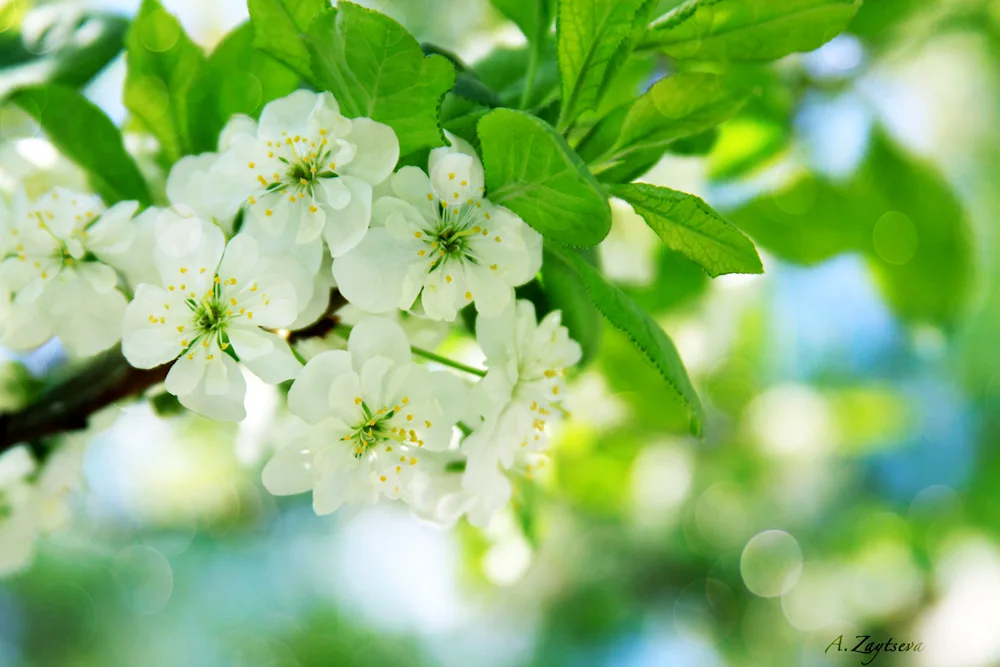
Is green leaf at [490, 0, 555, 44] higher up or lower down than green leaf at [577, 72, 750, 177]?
higher up

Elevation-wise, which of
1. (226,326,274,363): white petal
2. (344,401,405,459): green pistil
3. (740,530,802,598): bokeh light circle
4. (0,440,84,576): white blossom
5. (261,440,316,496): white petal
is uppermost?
(226,326,274,363): white petal

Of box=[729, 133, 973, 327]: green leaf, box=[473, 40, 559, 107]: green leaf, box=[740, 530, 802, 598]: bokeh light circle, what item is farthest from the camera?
box=[740, 530, 802, 598]: bokeh light circle

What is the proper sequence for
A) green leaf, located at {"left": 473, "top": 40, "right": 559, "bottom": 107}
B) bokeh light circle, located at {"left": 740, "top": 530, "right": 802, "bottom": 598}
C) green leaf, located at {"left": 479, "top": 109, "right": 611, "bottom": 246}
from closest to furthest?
green leaf, located at {"left": 479, "top": 109, "right": 611, "bottom": 246} → green leaf, located at {"left": 473, "top": 40, "right": 559, "bottom": 107} → bokeh light circle, located at {"left": 740, "top": 530, "right": 802, "bottom": 598}

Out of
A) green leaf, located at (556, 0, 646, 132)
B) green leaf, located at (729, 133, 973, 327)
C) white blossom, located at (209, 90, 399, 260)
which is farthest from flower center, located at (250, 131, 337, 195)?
green leaf, located at (729, 133, 973, 327)

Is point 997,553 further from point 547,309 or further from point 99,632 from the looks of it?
point 99,632

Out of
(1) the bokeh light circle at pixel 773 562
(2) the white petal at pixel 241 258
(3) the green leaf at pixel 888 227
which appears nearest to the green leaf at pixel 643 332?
(2) the white petal at pixel 241 258

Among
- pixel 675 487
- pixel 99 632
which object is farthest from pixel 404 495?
pixel 99 632

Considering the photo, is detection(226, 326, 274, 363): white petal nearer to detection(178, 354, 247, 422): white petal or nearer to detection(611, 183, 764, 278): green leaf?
detection(178, 354, 247, 422): white petal

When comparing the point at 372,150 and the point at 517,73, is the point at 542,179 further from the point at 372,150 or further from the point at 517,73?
the point at 517,73
